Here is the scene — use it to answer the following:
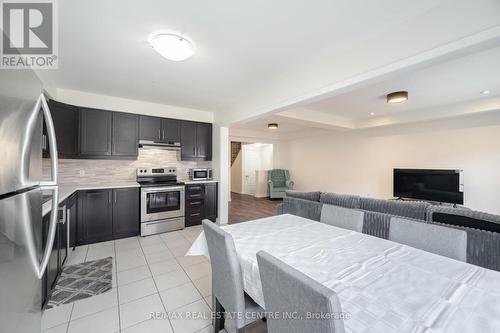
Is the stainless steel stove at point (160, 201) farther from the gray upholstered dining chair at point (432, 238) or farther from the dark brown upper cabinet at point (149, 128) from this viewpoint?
the gray upholstered dining chair at point (432, 238)

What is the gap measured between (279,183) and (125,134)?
5.25 m

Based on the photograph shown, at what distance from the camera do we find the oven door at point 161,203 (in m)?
3.65

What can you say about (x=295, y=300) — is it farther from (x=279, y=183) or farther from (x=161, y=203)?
(x=279, y=183)

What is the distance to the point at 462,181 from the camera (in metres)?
4.14

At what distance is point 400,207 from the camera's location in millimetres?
2428

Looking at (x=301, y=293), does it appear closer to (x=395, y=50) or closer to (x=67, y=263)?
(x=395, y=50)

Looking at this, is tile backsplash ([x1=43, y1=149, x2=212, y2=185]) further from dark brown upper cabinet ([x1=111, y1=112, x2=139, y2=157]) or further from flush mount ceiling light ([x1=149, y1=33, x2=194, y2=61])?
flush mount ceiling light ([x1=149, y1=33, x2=194, y2=61])

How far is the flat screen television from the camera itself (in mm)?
4195

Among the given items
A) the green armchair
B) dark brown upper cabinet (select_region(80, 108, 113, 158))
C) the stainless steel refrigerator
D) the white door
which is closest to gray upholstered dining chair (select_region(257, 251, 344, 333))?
the stainless steel refrigerator

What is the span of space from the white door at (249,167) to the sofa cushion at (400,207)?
6.23 meters

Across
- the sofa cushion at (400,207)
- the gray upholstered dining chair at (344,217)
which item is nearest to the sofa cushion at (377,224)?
the sofa cushion at (400,207)

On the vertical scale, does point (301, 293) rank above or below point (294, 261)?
above

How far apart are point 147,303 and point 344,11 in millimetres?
3038

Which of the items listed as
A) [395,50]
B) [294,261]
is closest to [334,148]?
[395,50]
